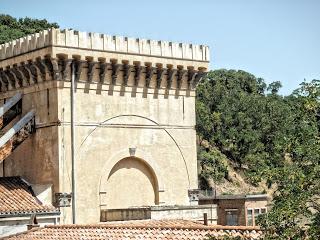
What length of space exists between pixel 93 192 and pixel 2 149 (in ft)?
12.4

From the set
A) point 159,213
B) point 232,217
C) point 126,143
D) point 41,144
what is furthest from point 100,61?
point 232,217

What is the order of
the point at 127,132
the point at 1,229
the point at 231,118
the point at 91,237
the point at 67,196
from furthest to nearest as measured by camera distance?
Result: the point at 231,118 → the point at 127,132 → the point at 67,196 → the point at 1,229 → the point at 91,237

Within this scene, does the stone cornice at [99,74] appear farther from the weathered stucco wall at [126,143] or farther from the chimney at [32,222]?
the chimney at [32,222]

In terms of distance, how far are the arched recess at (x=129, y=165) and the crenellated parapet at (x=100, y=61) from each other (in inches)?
112

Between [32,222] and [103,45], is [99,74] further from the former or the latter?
[32,222]

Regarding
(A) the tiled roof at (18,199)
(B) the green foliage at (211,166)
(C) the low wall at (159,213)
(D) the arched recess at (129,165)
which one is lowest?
(C) the low wall at (159,213)

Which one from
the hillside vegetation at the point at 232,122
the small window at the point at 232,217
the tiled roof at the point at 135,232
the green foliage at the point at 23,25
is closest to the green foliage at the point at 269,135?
the hillside vegetation at the point at 232,122

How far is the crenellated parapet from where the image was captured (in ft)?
84.8

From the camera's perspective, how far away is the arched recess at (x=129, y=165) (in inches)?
1051

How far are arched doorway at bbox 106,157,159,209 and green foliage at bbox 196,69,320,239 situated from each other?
4.91 meters

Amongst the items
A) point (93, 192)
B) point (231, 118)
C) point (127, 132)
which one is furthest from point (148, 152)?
point (231, 118)

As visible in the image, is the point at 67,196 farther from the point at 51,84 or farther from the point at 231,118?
the point at 231,118

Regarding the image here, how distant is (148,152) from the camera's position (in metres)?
28.2

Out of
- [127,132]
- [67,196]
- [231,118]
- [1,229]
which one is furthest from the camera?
[231,118]
